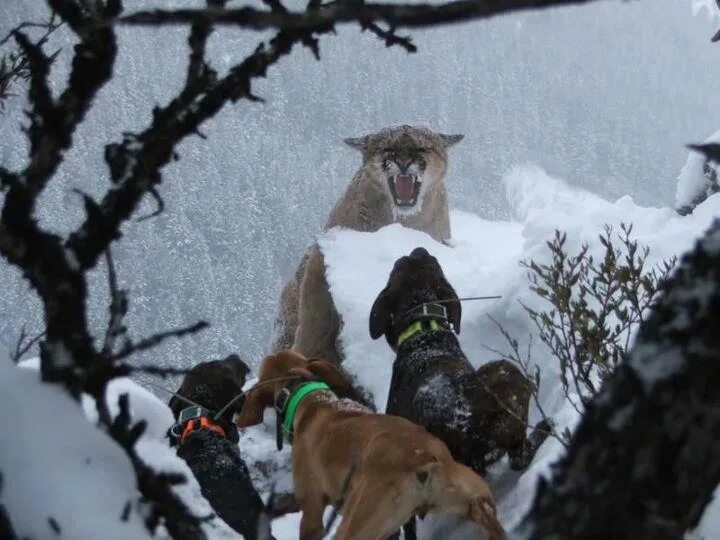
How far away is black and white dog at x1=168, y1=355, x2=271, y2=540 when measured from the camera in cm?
439

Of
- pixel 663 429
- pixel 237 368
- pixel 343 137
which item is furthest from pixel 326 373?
pixel 343 137

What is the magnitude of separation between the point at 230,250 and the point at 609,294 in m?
35.0

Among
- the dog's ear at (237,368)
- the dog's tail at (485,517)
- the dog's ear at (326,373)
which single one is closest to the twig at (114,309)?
the dog's tail at (485,517)

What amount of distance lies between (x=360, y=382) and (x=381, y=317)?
1032mm

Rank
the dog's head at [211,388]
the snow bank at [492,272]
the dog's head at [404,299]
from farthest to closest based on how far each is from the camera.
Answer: the snow bank at [492,272], the dog's head at [404,299], the dog's head at [211,388]

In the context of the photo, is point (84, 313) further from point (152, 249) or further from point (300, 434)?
point (152, 249)

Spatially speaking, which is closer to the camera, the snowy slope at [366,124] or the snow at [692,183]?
the snow at [692,183]

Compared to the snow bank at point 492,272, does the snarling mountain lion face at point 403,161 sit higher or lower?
higher

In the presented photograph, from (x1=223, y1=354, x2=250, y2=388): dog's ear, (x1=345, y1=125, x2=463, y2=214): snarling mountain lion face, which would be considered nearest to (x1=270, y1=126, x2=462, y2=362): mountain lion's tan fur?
(x1=345, y1=125, x2=463, y2=214): snarling mountain lion face

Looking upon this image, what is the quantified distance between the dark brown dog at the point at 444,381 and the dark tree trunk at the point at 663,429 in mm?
2634

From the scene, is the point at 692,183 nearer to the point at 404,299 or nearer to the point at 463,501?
the point at 404,299

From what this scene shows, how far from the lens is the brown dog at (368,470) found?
11.5 feet

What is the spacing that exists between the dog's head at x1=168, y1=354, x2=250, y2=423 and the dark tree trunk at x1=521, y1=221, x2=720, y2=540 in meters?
4.27

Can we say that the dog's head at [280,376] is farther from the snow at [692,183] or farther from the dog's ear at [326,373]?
the snow at [692,183]
